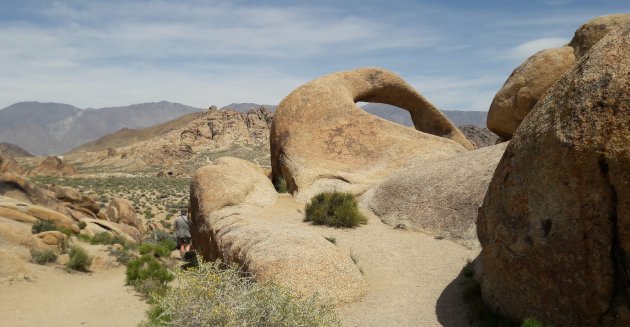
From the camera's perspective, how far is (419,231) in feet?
35.9

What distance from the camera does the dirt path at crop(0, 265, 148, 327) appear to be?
1067 cm

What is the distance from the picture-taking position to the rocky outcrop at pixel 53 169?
6914 centimetres

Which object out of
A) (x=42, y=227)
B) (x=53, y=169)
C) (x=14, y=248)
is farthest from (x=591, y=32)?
(x=53, y=169)

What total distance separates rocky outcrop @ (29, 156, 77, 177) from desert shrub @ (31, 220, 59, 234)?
185 feet

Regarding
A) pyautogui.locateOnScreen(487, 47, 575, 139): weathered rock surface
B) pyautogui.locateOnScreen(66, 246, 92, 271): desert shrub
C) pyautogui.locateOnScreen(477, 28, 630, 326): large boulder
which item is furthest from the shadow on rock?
pyautogui.locateOnScreen(66, 246, 92, 271): desert shrub

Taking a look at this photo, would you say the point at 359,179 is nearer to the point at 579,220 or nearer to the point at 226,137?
the point at 579,220

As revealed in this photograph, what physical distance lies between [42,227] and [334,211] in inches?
461

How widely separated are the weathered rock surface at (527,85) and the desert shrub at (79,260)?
13203mm

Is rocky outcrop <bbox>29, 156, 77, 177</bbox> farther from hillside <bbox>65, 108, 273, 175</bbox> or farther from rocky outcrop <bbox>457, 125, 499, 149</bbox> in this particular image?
rocky outcrop <bbox>457, 125, 499, 149</bbox>

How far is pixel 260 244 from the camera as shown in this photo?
27.8ft

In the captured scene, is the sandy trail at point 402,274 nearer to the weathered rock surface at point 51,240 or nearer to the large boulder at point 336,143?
the large boulder at point 336,143

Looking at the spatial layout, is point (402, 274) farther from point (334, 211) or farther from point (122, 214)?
point (122, 214)

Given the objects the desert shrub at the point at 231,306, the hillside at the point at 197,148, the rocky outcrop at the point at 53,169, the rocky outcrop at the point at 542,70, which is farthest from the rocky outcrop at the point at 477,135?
the desert shrub at the point at 231,306

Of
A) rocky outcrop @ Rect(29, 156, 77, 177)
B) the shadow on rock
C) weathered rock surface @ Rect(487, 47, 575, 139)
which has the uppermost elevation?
weathered rock surface @ Rect(487, 47, 575, 139)
